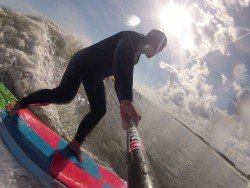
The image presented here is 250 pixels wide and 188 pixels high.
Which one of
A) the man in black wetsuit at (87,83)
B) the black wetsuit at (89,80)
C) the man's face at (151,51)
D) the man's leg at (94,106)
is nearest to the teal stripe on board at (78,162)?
the man in black wetsuit at (87,83)

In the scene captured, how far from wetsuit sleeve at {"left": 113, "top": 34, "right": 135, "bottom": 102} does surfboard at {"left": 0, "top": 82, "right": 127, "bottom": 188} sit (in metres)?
1.41

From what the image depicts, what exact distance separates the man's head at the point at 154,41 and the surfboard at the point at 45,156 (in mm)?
2009

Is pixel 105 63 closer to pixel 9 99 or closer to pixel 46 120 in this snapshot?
pixel 9 99

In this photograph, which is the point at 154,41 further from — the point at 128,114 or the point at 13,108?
the point at 13,108

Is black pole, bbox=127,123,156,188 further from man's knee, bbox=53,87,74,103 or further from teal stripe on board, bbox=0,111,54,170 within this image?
man's knee, bbox=53,87,74,103

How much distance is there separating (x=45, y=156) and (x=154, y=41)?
2.20m

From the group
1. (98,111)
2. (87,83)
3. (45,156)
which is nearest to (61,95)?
(87,83)

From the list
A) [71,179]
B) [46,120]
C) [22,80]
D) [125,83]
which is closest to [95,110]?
[71,179]

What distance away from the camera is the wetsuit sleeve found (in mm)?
3193

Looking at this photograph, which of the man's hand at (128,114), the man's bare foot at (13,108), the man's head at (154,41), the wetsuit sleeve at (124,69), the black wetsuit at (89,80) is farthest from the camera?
the man's bare foot at (13,108)

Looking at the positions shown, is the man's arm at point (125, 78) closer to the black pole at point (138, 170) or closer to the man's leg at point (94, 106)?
the black pole at point (138, 170)

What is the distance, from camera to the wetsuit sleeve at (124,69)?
319cm

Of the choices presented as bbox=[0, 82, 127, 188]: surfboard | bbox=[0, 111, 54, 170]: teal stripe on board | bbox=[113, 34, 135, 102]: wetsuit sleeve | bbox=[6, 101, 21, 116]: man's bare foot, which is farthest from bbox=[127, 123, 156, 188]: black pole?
bbox=[6, 101, 21, 116]: man's bare foot

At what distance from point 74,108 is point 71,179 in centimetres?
947
